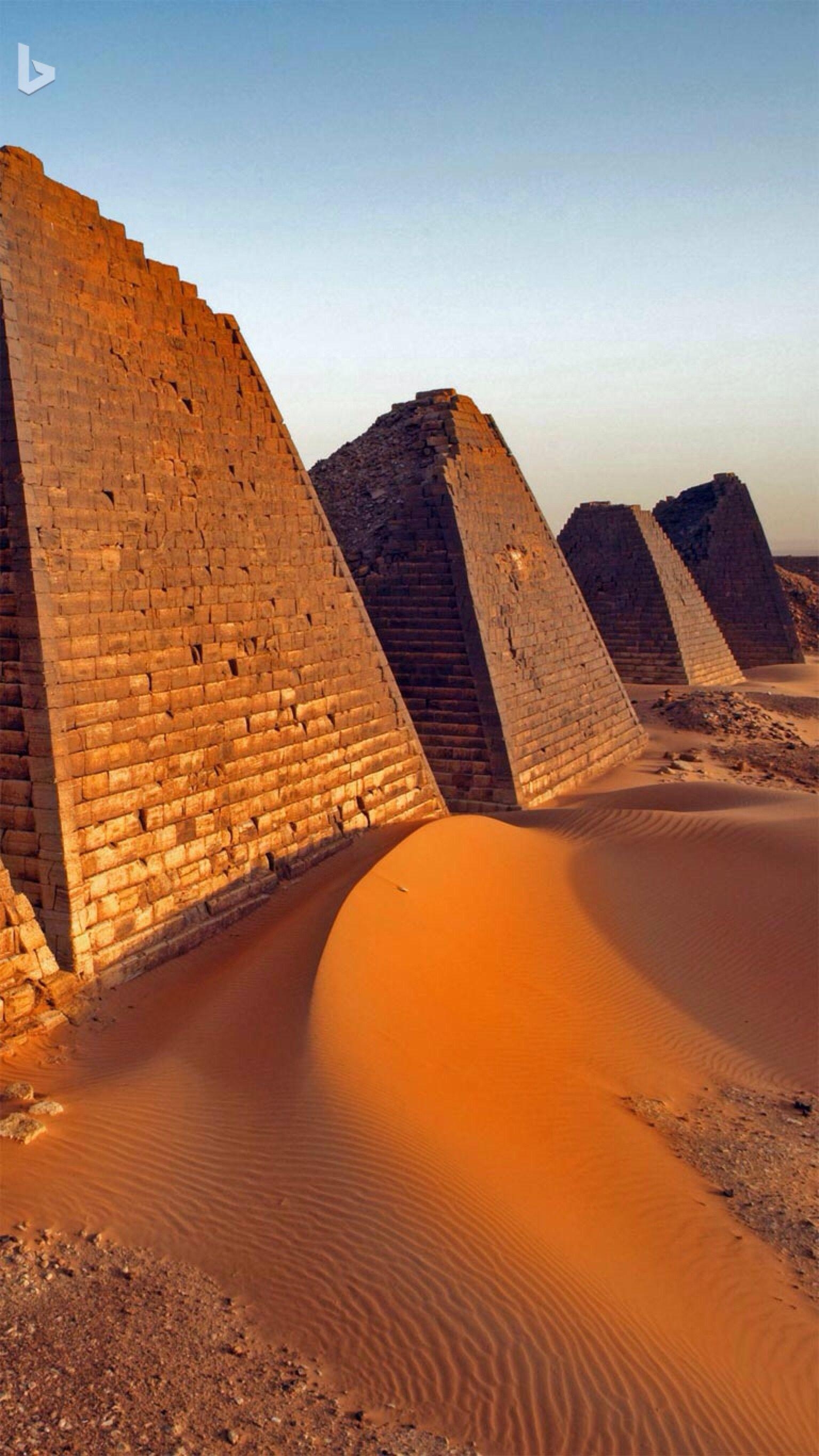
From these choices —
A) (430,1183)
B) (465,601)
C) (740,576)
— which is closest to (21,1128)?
(430,1183)

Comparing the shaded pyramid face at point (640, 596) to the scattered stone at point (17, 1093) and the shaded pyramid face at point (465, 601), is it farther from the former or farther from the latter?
the scattered stone at point (17, 1093)

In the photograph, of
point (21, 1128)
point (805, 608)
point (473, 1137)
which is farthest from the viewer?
point (805, 608)

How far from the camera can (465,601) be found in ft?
47.8

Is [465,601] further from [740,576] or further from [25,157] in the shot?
[740,576]

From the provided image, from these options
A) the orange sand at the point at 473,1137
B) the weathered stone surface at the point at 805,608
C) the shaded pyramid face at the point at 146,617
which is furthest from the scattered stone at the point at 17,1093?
the weathered stone surface at the point at 805,608

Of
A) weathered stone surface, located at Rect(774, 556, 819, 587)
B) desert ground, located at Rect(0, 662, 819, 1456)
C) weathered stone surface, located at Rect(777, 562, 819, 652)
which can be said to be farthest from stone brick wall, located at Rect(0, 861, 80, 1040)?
weathered stone surface, located at Rect(774, 556, 819, 587)

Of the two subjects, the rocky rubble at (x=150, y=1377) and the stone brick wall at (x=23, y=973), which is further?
the stone brick wall at (x=23, y=973)

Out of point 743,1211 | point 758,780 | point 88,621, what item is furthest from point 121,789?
point 758,780

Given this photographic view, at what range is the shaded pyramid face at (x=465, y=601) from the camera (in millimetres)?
14438

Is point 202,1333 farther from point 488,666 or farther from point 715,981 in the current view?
point 488,666

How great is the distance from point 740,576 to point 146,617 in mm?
25385

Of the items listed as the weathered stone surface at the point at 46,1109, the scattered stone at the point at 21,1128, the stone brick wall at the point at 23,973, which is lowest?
the weathered stone surface at the point at 46,1109

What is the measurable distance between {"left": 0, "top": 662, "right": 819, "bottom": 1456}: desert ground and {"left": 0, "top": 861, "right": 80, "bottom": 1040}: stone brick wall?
184mm

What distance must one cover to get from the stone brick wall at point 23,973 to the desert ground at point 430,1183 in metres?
0.18
